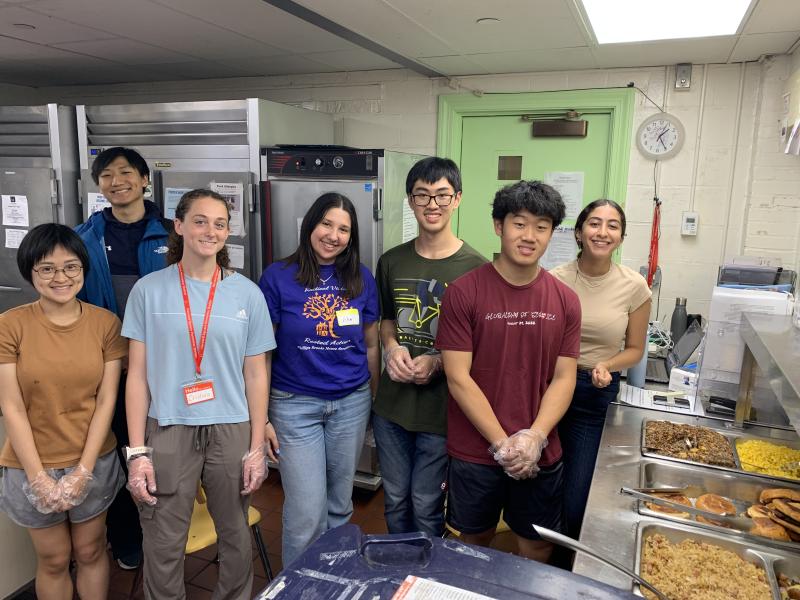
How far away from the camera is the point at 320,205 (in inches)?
73.9

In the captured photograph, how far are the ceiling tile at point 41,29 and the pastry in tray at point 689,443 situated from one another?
10.1 ft

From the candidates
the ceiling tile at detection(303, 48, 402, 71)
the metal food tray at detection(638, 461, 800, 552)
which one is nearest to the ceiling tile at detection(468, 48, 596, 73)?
the ceiling tile at detection(303, 48, 402, 71)

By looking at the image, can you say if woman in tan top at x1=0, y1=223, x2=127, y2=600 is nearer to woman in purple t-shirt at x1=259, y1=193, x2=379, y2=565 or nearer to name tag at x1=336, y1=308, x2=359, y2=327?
woman in purple t-shirt at x1=259, y1=193, x2=379, y2=565

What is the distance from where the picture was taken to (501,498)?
5.66ft

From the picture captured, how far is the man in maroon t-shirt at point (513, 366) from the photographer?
160 centimetres

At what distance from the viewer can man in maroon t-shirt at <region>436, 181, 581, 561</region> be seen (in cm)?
160

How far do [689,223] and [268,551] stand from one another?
2802mm

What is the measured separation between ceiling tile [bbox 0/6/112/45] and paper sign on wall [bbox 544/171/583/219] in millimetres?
2677

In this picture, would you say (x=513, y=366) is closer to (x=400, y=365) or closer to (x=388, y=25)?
(x=400, y=365)

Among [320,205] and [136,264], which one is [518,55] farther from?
[136,264]

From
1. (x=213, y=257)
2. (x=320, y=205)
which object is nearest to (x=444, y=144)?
(x=320, y=205)

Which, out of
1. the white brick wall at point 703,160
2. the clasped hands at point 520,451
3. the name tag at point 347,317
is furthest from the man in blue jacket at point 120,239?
the white brick wall at point 703,160

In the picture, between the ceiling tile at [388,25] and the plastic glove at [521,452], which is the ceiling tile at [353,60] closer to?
the ceiling tile at [388,25]

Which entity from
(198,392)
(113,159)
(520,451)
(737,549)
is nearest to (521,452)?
(520,451)
